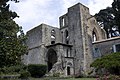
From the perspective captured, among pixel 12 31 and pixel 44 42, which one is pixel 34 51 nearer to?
pixel 44 42

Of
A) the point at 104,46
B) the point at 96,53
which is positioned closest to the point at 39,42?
the point at 96,53

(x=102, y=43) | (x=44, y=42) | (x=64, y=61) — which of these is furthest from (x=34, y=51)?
(x=102, y=43)

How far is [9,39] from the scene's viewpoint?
18.0 m

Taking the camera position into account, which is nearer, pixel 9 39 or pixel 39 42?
pixel 9 39

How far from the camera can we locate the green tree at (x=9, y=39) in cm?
1695

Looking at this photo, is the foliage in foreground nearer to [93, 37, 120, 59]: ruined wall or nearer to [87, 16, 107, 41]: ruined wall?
[87, 16, 107, 41]: ruined wall

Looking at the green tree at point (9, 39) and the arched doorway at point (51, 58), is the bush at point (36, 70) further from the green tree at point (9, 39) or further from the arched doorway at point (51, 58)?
the arched doorway at point (51, 58)

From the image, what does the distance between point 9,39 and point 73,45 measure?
1928cm

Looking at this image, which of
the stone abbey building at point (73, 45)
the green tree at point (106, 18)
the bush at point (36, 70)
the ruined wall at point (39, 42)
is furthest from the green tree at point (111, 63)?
the green tree at point (106, 18)

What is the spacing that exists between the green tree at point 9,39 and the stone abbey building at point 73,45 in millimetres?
13576

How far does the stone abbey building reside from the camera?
32438 millimetres

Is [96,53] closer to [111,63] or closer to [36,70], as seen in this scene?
[111,63]

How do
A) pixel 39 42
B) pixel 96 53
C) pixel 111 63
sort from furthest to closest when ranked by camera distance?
pixel 39 42 → pixel 96 53 → pixel 111 63

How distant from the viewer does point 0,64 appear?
17.2m
